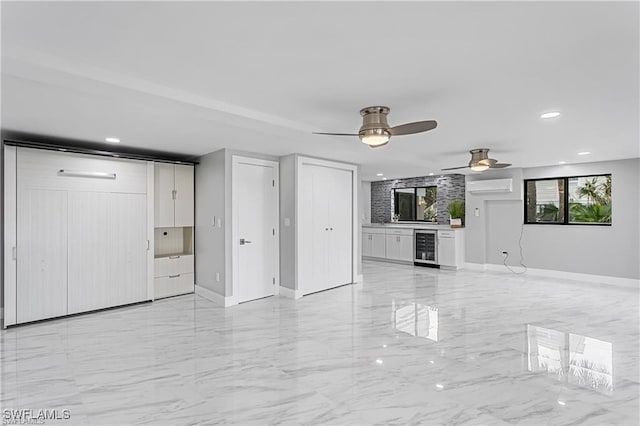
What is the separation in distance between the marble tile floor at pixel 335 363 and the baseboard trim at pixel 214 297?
13cm

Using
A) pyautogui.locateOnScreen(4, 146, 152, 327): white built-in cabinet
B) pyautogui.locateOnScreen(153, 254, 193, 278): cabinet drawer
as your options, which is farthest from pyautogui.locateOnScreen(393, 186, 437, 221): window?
pyautogui.locateOnScreen(4, 146, 152, 327): white built-in cabinet

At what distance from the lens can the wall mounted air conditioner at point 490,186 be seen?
708 centimetres

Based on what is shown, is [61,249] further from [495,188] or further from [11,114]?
[495,188]

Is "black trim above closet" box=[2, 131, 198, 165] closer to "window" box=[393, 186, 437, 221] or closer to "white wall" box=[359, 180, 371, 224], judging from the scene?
"white wall" box=[359, 180, 371, 224]

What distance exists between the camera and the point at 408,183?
30.3 ft

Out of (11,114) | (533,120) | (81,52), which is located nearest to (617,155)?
(533,120)

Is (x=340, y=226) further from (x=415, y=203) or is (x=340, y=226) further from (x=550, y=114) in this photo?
(x=415, y=203)

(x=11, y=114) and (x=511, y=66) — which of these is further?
(x=11, y=114)

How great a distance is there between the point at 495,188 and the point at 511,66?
17.7ft

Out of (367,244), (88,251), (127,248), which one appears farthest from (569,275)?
(88,251)

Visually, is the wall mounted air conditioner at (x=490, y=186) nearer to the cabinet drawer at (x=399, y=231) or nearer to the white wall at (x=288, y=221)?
the cabinet drawer at (x=399, y=231)

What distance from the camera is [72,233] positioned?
424 cm

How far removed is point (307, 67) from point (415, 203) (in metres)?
7.36

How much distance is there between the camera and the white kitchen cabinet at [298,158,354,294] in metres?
5.37
